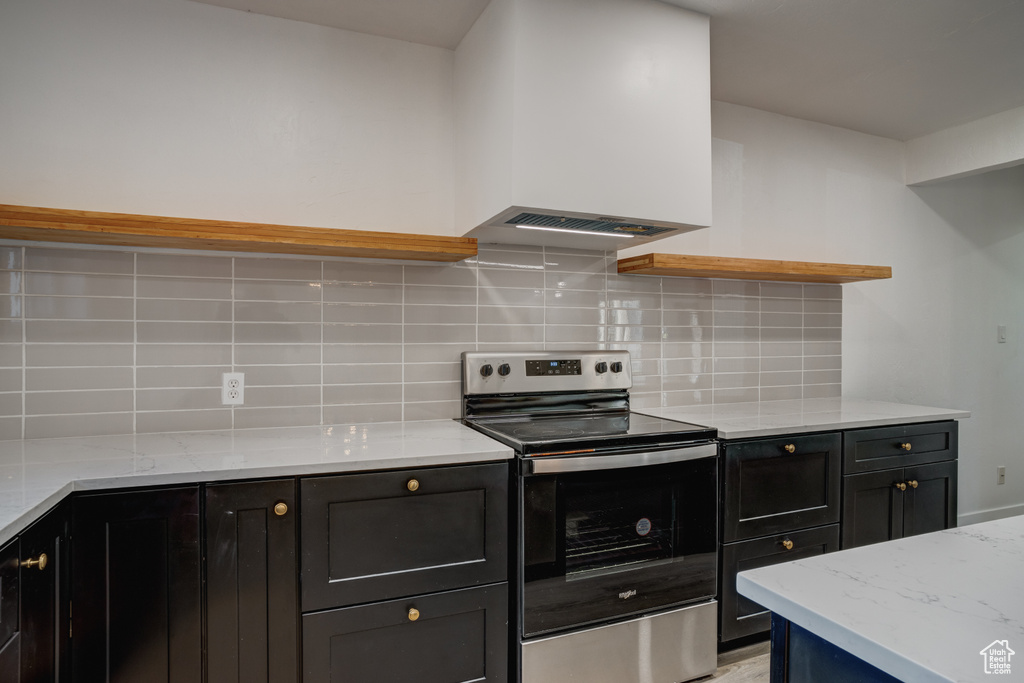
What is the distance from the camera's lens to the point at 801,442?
2.25 meters

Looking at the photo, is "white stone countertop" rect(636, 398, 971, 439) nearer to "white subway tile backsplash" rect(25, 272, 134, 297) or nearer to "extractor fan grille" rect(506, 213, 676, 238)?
"extractor fan grille" rect(506, 213, 676, 238)

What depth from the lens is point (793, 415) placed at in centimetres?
250

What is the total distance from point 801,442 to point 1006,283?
2661mm

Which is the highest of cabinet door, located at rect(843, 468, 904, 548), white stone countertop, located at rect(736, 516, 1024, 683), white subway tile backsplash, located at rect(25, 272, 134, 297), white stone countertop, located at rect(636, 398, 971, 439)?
white subway tile backsplash, located at rect(25, 272, 134, 297)

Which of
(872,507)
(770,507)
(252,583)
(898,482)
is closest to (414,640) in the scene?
(252,583)

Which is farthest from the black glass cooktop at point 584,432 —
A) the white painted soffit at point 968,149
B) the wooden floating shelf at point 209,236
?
the white painted soffit at point 968,149

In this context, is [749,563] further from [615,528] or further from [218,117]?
[218,117]

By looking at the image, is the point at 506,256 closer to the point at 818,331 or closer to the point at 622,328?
the point at 622,328

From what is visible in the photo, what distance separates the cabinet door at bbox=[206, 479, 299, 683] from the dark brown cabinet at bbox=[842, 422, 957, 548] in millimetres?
2085

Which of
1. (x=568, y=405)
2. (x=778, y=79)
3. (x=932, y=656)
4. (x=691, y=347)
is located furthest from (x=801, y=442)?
(x=932, y=656)

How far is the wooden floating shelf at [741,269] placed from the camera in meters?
2.43

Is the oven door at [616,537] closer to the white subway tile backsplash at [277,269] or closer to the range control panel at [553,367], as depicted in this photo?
the range control panel at [553,367]

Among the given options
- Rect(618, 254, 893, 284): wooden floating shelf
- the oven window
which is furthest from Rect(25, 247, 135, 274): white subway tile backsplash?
Rect(618, 254, 893, 284): wooden floating shelf

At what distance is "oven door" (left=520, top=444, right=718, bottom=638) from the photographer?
1783mm
